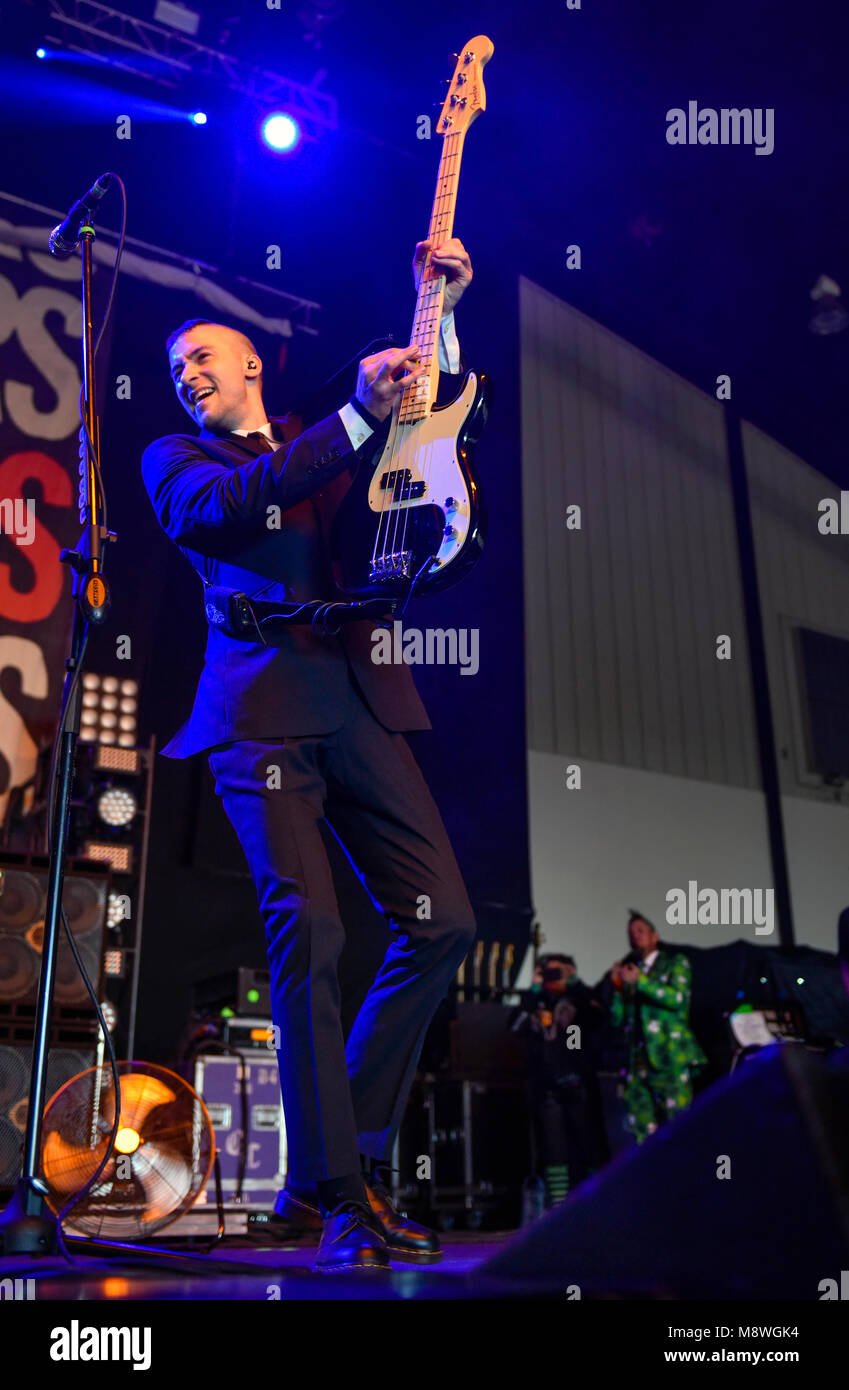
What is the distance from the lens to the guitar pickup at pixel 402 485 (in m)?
2.38

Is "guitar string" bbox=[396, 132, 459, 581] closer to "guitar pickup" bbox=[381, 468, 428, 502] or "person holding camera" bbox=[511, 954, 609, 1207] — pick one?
"guitar pickup" bbox=[381, 468, 428, 502]

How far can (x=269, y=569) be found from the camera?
2363 millimetres

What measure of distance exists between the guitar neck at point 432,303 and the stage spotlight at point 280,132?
5165 mm

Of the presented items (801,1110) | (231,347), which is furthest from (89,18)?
(801,1110)

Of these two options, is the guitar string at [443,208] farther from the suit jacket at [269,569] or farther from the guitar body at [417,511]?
the suit jacket at [269,569]

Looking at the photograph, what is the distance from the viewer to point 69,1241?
215 centimetres

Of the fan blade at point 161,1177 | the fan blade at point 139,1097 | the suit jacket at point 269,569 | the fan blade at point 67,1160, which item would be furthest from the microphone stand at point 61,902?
the fan blade at point 161,1177

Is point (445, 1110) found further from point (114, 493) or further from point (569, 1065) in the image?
point (114, 493)

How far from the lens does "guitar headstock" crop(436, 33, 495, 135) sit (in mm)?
2965

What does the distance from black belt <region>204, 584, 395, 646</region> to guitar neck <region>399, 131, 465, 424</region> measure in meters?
0.51

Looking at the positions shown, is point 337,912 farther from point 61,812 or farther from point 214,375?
point 214,375

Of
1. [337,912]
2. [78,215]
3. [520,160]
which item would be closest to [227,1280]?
[337,912]

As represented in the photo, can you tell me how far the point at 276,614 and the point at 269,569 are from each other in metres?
0.13

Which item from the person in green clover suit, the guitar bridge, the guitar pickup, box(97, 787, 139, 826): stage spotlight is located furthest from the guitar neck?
the person in green clover suit
